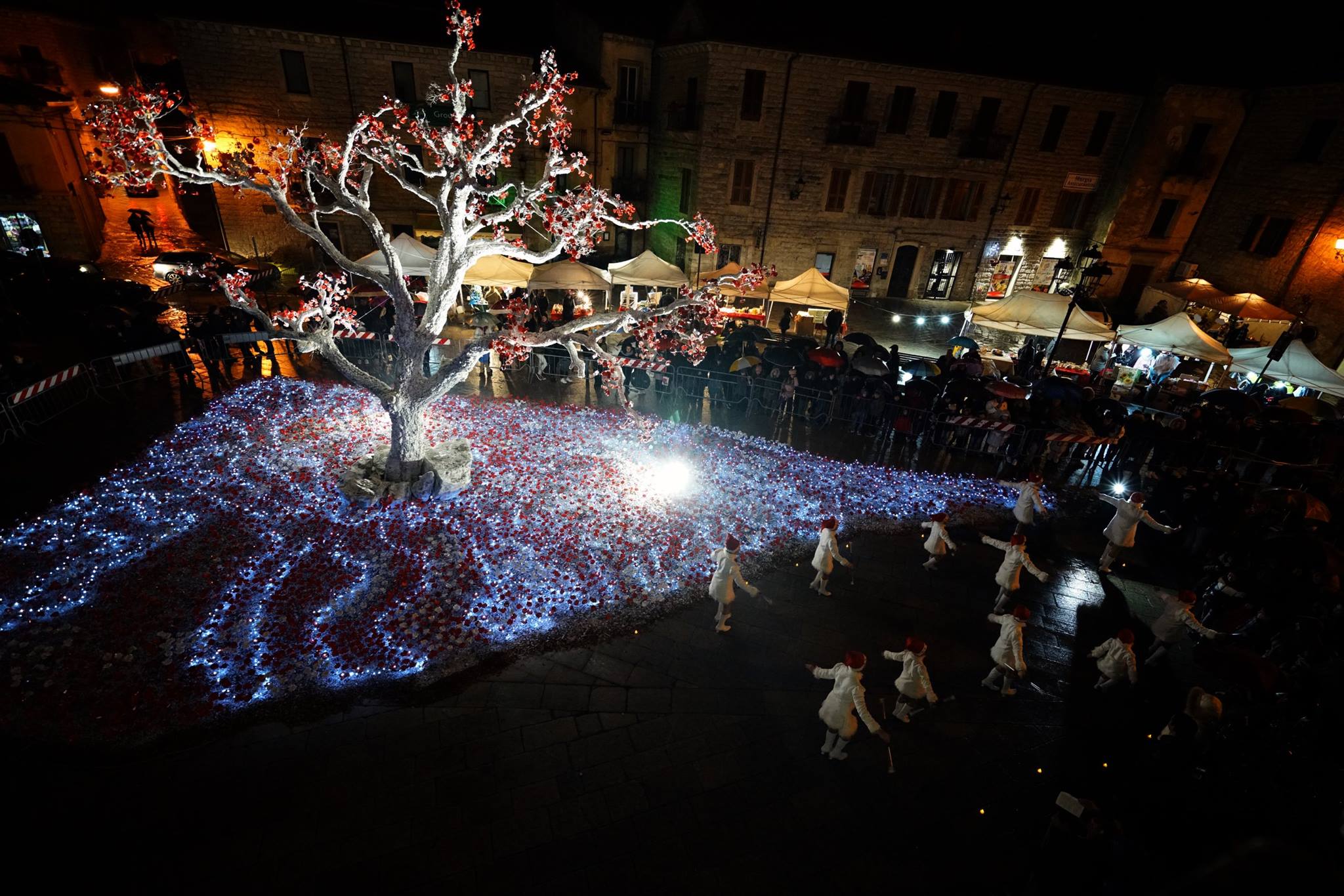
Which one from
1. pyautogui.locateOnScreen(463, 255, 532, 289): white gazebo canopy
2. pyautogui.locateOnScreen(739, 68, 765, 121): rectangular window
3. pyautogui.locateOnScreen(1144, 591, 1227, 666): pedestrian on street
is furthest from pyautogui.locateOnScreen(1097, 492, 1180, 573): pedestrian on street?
pyautogui.locateOnScreen(739, 68, 765, 121): rectangular window

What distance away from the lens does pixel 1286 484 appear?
12305 mm

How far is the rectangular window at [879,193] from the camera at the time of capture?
969 inches

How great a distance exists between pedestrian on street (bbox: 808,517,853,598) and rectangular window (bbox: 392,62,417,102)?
23.1 meters

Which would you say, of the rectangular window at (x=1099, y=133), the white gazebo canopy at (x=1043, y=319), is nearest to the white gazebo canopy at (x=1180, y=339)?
the white gazebo canopy at (x=1043, y=319)

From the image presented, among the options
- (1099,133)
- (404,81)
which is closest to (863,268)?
(1099,133)

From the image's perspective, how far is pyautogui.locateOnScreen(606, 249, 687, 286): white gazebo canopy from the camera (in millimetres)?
18484

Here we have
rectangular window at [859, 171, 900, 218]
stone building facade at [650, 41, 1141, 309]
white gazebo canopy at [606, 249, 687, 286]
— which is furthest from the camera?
rectangular window at [859, 171, 900, 218]

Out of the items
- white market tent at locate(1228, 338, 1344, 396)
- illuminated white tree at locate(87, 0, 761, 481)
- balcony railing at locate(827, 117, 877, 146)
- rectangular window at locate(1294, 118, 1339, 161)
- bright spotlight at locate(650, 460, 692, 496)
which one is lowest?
bright spotlight at locate(650, 460, 692, 496)

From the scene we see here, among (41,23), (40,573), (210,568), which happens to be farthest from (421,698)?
(41,23)

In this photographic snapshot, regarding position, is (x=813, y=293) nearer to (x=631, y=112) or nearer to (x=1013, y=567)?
(x=1013, y=567)

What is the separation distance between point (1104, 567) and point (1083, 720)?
3876mm

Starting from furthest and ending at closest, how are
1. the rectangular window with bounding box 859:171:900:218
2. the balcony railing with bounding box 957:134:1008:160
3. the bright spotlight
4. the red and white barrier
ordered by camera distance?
the rectangular window with bounding box 859:171:900:218
the balcony railing with bounding box 957:134:1008:160
the bright spotlight
the red and white barrier

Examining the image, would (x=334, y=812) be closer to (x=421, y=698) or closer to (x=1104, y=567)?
(x=421, y=698)

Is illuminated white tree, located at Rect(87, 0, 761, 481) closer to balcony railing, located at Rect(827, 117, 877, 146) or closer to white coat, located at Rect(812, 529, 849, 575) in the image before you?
white coat, located at Rect(812, 529, 849, 575)
